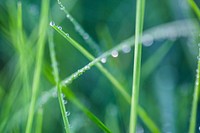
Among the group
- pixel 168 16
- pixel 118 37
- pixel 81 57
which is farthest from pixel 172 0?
pixel 81 57

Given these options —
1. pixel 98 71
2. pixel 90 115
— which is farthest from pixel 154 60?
pixel 90 115

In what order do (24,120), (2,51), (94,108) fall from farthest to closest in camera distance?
(2,51)
(94,108)
(24,120)

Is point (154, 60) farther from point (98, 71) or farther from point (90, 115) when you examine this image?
point (90, 115)

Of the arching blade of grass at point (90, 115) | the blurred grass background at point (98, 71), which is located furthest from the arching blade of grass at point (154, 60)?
the arching blade of grass at point (90, 115)

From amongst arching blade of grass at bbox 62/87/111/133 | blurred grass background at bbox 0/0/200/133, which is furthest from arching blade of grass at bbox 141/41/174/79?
arching blade of grass at bbox 62/87/111/133

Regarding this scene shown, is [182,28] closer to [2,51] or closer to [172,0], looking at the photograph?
[172,0]

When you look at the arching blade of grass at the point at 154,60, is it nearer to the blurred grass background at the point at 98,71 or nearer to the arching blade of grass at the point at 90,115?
the blurred grass background at the point at 98,71

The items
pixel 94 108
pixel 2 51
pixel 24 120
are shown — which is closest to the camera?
pixel 24 120

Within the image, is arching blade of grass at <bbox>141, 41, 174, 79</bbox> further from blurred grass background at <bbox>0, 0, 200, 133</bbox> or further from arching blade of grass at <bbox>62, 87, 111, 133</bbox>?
arching blade of grass at <bbox>62, 87, 111, 133</bbox>

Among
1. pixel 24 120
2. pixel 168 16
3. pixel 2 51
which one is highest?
pixel 2 51
